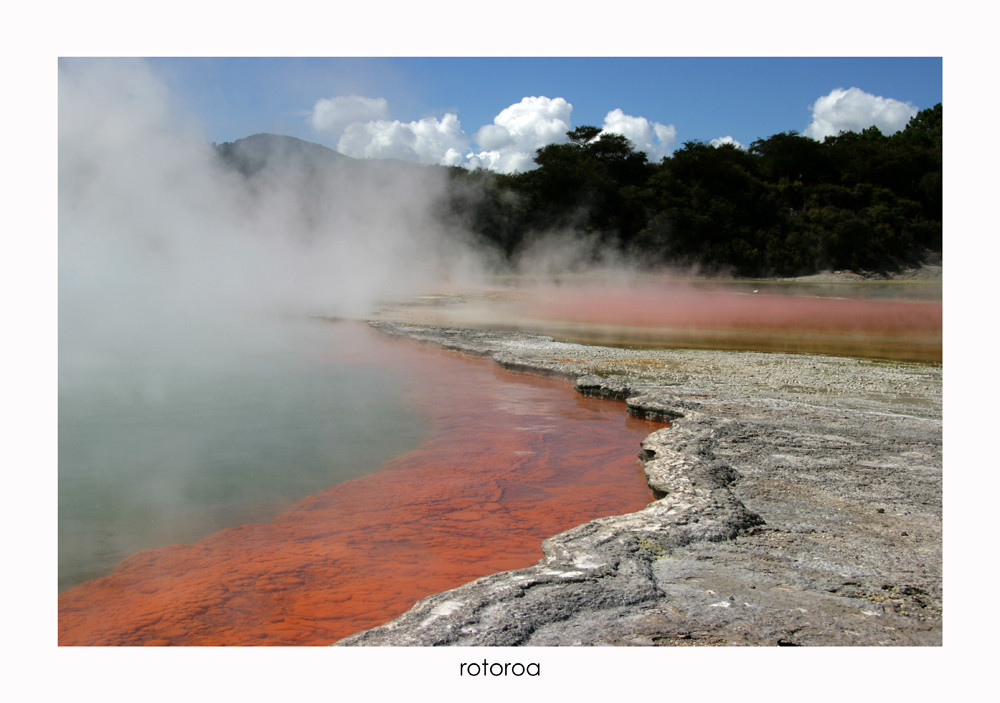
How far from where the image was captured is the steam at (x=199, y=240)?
1110cm

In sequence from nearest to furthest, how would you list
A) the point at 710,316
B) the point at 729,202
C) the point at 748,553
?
the point at 748,553 < the point at 710,316 < the point at 729,202

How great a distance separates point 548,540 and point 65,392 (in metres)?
4.88

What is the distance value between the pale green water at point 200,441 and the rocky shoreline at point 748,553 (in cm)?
163

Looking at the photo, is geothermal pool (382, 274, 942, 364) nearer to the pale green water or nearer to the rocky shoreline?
the pale green water

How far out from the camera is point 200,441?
4594 millimetres

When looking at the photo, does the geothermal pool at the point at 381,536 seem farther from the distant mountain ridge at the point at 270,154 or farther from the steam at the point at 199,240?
the distant mountain ridge at the point at 270,154

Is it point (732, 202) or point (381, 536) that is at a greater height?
point (732, 202)

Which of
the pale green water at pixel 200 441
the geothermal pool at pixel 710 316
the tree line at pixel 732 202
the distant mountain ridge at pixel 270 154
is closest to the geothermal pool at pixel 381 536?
the pale green water at pixel 200 441

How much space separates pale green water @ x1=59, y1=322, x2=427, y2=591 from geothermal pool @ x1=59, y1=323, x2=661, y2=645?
3.1 inches

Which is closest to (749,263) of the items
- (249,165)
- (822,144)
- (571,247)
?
(571,247)

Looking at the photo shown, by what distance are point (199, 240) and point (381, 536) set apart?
46.3ft

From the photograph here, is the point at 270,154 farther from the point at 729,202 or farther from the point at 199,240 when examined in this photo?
the point at 729,202

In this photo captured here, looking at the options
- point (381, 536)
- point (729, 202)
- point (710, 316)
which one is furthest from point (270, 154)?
point (729, 202)

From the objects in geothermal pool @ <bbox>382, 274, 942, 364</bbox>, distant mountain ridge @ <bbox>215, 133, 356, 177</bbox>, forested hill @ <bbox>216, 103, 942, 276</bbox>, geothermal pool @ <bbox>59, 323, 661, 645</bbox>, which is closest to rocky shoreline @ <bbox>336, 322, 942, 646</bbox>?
geothermal pool @ <bbox>59, 323, 661, 645</bbox>
